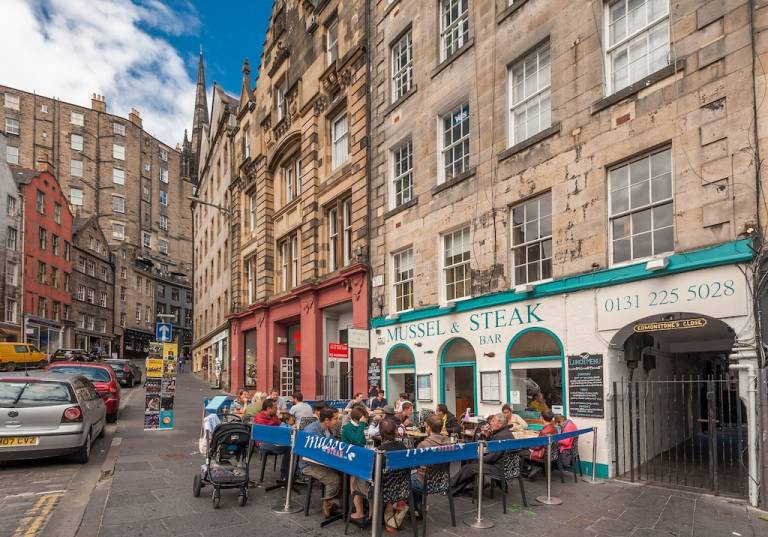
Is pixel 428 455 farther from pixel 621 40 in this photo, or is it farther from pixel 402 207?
pixel 402 207

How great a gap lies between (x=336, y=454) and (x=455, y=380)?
8.12 meters

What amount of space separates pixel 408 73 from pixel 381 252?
558 centimetres

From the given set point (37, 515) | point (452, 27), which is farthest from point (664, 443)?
point (37, 515)

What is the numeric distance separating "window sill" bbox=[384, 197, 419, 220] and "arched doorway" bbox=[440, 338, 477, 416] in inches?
166

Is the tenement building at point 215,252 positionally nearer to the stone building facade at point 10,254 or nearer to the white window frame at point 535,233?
the stone building facade at point 10,254

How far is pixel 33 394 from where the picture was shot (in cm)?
→ 998

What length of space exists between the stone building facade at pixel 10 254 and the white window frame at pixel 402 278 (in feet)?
110

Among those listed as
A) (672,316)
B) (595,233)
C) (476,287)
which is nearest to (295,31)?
(476,287)

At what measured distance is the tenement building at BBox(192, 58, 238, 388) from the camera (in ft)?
118

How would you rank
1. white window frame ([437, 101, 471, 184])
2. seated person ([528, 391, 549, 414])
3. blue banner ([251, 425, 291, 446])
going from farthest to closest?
white window frame ([437, 101, 471, 184]) < seated person ([528, 391, 549, 414]) < blue banner ([251, 425, 291, 446])

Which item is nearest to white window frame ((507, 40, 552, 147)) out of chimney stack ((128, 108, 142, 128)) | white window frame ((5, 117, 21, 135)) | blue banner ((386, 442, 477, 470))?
blue banner ((386, 442, 477, 470))

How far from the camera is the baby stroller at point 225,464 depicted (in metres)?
7.71

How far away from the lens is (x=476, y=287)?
13.3m

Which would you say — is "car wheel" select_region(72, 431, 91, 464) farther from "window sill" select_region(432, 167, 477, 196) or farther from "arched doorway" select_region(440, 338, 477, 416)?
"window sill" select_region(432, 167, 477, 196)
